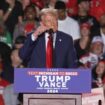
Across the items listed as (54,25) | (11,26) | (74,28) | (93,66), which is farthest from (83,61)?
(54,25)

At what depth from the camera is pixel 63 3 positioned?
8.55m

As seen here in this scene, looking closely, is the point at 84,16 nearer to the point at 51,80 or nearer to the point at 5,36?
the point at 5,36

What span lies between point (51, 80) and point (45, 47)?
66cm

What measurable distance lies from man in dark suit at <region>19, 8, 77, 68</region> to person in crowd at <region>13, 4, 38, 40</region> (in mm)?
3330

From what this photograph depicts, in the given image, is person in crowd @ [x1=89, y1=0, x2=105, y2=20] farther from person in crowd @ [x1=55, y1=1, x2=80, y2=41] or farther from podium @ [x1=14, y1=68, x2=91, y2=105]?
podium @ [x1=14, y1=68, x2=91, y2=105]

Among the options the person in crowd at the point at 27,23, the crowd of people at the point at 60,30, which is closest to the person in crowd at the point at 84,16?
the crowd of people at the point at 60,30

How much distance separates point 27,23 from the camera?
8102 millimetres

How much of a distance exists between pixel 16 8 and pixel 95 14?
1.33 metres

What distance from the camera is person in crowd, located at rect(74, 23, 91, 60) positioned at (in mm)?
7965

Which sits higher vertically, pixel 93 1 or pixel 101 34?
pixel 93 1

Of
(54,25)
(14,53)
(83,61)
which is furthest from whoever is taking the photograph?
(83,61)

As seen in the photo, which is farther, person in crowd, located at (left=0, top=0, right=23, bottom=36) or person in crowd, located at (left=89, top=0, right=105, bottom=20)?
person in crowd, located at (left=89, top=0, right=105, bottom=20)

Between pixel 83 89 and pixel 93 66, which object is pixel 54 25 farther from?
pixel 93 66

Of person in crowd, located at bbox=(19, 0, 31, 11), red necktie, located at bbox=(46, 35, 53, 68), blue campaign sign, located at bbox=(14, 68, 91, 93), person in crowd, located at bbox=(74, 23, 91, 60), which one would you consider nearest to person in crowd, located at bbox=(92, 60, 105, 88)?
person in crowd, located at bbox=(74, 23, 91, 60)
